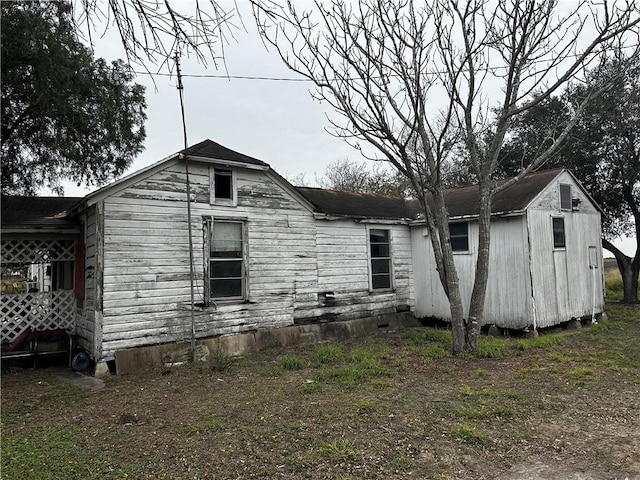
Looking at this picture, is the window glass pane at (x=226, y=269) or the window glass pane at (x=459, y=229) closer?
the window glass pane at (x=226, y=269)

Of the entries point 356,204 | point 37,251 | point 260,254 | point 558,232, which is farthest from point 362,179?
point 37,251

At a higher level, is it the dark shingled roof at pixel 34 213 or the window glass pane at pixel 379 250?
the dark shingled roof at pixel 34 213

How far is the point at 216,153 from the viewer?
9.55 metres

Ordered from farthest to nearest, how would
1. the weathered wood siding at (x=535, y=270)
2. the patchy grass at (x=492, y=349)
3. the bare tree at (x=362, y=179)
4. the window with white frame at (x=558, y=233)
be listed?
the bare tree at (x=362, y=179) → the window with white frame at (x=558, y=233) → the weathered wood siding at (x=535, y=270) → the patchy grass at (x=492, y=349)

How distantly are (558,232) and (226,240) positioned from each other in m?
8.97

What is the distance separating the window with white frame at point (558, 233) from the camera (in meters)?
11.6

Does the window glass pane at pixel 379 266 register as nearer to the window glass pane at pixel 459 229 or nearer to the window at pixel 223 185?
the window glass pane at pixel 459 229

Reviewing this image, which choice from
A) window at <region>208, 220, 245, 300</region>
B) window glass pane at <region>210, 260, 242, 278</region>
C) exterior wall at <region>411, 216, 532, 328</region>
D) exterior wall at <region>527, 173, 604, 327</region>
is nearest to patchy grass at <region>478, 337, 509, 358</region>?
exterior wall at <region>411, 216, 532, 328</region>

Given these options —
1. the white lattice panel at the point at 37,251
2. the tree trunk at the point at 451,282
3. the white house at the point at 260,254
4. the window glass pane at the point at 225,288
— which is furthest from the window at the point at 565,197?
the white lattice panel at the point at 37,251

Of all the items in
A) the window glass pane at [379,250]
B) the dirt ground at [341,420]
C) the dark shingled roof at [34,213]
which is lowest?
the dirt ground at [341,420]

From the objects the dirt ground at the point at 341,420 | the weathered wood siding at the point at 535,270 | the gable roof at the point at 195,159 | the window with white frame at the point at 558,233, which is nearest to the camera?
the dirt ground at the point at 341,420

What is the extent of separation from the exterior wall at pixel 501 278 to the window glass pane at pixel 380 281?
49.1 inches

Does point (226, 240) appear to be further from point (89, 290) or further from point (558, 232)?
point (558, 232)

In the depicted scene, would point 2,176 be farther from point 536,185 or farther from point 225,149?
point 536,185
